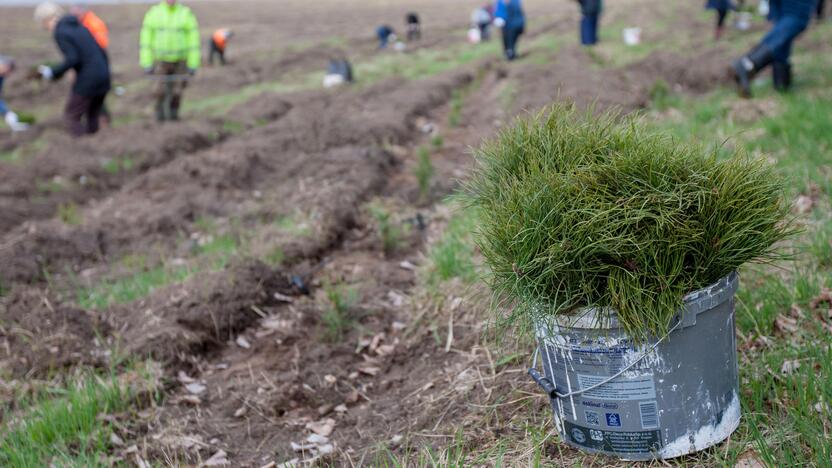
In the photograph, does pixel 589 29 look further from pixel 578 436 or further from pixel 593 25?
pixel 578 436

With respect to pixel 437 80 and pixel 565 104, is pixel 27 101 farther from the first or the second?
pixel 565 104

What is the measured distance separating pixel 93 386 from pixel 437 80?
37.0ft

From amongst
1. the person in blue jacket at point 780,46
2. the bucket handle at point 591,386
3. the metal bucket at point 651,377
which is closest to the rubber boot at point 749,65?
the person in blue jacket at point 780,46

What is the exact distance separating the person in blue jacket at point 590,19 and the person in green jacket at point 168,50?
8231 mm

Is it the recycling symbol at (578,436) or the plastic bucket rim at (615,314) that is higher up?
the plastic bucket rim at (615,314)

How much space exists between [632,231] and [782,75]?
664 cm

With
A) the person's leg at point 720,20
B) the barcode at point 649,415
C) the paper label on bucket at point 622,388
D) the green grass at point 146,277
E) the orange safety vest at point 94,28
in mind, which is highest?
the orange safety vest at point 94,28

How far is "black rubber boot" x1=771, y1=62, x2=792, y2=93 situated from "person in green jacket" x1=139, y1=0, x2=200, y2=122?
883 cm

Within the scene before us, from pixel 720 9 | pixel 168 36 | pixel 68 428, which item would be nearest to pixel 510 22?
pixel 720 9

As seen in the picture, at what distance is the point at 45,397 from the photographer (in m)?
3.84

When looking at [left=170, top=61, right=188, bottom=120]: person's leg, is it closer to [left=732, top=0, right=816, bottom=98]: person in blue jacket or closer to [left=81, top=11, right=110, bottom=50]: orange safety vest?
[left=81, top=11, right=110, bottom=50]: orange safety vest

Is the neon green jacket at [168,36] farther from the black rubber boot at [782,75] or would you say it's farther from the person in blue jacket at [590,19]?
the black rubber boot at [782,75]

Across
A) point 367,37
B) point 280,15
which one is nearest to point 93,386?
point 367,37

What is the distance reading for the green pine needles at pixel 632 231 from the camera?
91.9 inches
